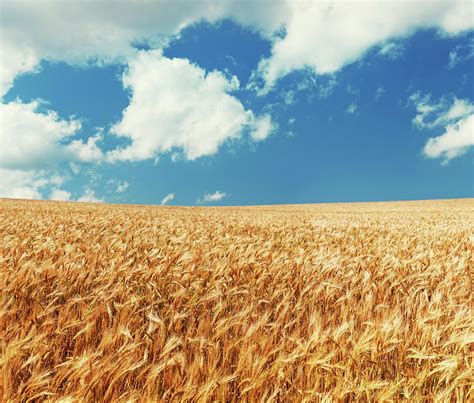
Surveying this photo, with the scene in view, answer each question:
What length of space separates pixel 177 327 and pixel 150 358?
0.40 meters

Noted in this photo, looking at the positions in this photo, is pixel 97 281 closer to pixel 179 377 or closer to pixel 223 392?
pixel 179 377

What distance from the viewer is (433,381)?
220 cm

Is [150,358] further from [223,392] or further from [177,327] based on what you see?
[223,392]

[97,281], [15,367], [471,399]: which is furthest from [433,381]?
[97,281]

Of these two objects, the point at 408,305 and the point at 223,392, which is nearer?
the point at 223,392

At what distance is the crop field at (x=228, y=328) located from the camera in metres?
2.00

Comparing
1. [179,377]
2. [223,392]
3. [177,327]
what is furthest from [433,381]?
[177,327]

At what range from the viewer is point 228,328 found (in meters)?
2.65

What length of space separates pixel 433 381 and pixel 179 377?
1478 mm

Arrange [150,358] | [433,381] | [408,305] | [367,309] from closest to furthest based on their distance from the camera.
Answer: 1. [433,381]
2. [150,358]
3. [367,309]
4. [408,305]

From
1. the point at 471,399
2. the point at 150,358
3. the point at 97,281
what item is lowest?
the point at 471,399

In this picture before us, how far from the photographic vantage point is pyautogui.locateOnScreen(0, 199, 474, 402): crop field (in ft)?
6.56

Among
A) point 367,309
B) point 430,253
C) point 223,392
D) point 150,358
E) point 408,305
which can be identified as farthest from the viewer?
point 430,253

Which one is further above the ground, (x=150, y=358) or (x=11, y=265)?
(x=11, y=265)
